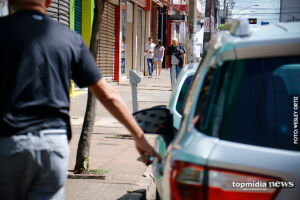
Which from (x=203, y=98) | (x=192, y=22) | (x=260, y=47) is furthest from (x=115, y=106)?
(x=192, y=22)

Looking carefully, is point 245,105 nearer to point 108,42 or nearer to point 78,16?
point 78,16

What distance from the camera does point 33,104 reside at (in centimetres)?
234

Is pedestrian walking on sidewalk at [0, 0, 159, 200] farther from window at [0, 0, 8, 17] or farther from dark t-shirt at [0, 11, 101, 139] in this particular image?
window at [0, 0, 8, 17]

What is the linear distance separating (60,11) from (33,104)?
11.8 m

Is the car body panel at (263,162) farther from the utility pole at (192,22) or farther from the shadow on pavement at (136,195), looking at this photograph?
the utility pole at (192,22)

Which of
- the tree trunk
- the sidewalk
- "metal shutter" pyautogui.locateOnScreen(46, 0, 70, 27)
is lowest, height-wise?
the sidewalk

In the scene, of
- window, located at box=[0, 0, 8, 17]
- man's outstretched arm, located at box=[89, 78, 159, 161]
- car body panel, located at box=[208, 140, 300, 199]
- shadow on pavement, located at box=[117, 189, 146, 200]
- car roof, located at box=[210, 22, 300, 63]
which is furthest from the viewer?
window, located at box=[0, 0, 8, 17]

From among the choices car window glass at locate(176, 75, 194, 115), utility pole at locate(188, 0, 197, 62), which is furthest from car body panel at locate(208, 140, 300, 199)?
utility pole at locate(188, 0, 197, 62)

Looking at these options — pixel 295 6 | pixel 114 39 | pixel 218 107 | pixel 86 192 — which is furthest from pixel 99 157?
pixel 295 6

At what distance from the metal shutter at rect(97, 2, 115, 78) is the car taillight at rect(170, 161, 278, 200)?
1633 cm

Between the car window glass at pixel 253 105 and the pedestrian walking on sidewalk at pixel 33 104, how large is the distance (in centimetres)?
85

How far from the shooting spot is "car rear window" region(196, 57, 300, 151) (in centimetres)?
210

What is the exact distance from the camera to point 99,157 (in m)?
7.15

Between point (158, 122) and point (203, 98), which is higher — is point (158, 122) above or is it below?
below
